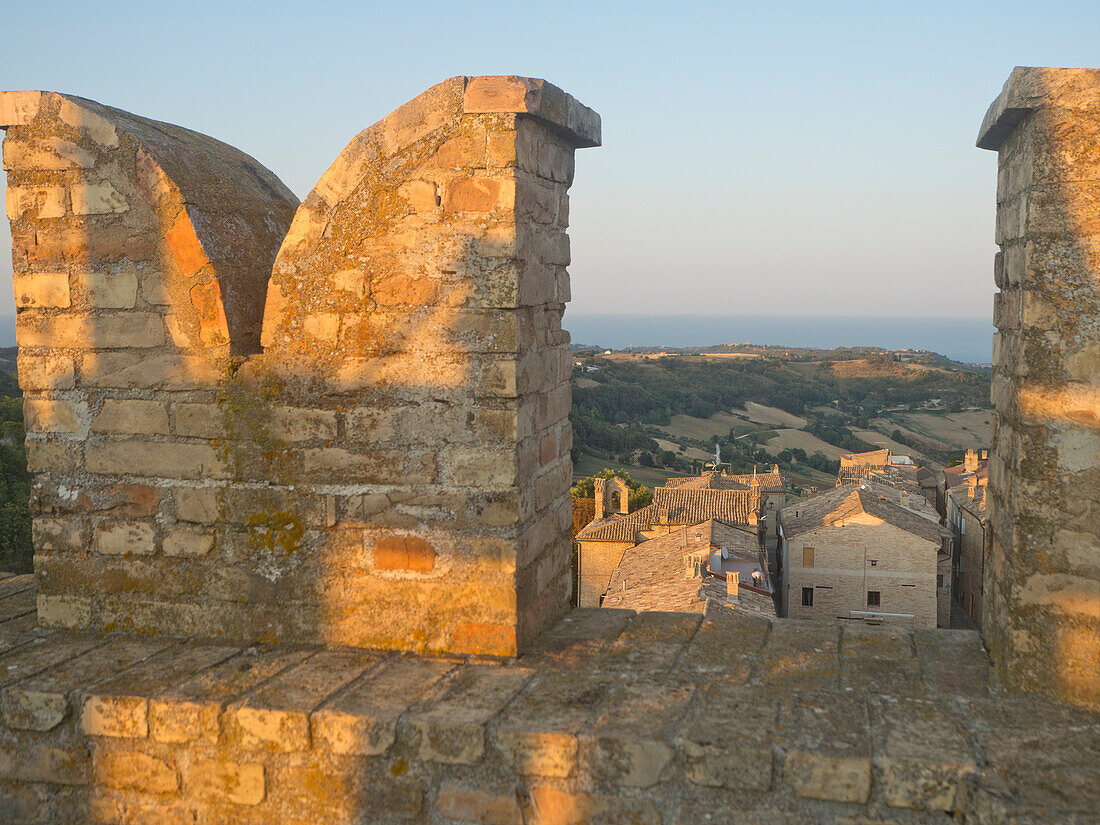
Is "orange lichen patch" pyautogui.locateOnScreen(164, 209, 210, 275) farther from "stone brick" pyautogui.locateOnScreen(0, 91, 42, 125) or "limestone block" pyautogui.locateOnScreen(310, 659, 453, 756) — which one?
"limestone block" pyautogui.locateOnScreen(310, 659, 453, 756)

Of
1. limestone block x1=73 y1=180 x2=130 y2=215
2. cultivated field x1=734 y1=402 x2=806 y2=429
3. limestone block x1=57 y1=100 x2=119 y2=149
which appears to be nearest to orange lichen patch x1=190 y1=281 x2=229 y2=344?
limestone block x1=73 y1=180 x2=130 y2=215

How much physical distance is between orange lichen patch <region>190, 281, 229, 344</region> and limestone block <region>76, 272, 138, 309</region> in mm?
261

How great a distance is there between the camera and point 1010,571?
279 cm

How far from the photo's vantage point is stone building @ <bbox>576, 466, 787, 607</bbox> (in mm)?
24688

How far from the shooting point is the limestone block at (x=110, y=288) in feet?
11.0

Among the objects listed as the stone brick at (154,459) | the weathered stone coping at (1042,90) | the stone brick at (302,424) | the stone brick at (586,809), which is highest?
the weathered stone coping at (1042,90)

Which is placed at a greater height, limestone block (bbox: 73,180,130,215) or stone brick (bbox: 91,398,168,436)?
limestone block (bbox: 73,180,130,215)

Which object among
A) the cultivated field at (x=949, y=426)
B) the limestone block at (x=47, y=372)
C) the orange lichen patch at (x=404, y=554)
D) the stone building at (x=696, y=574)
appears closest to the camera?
the orange lichen patch at (x=404, y=554)

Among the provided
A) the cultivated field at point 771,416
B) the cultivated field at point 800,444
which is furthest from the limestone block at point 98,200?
the cultivated field at point 771,416

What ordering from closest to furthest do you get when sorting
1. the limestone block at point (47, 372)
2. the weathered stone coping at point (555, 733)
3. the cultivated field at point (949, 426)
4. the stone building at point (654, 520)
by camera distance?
the weathered stone coping at point (555, 733)
the limestone block at point (47, 372)
the stone building at point (654, 520)
the cultivated field at point (949, 426)

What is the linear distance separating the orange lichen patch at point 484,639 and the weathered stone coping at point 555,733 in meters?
0.06

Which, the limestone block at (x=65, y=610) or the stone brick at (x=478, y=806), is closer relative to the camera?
the stone brick at (x=478, y=806)

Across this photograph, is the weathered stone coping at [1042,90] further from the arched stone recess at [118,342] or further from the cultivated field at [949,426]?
the cultivated field at [949,426]

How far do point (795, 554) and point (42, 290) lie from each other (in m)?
21.0
